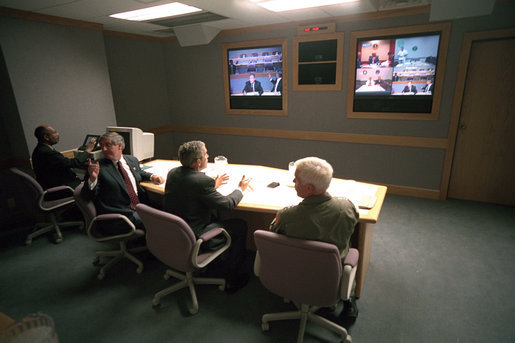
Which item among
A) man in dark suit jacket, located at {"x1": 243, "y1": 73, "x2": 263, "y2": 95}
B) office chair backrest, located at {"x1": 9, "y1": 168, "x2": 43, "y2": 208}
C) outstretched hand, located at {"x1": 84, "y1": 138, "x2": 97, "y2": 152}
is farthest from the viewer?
man in dark suit jacket, located at {"x1": 243, "y1": 73, "x2": 263, "y2": 95}

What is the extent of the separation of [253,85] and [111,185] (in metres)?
3.14

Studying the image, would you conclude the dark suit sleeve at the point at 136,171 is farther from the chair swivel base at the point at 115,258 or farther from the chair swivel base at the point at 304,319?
the chair swivel base at the point at 304,319

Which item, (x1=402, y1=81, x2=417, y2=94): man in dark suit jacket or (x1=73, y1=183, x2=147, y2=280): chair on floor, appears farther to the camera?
(x1=402, y1=81, x2=417, y2=94): man in dark suit jacket

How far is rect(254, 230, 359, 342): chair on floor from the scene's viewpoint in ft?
4.98

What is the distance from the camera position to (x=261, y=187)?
260cm

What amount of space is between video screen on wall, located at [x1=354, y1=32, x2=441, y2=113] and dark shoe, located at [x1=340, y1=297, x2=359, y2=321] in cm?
286

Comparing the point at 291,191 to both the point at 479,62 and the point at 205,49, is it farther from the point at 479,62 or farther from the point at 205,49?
the point at 205,49

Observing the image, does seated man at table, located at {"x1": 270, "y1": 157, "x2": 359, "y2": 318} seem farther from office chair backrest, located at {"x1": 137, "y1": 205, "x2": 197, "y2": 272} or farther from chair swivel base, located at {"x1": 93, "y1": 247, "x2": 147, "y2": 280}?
chair swivel base, located at {"x1": 93, "y1": 247, "x2": 147, "y2": 280}

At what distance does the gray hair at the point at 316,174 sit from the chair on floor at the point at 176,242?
80 centimetres

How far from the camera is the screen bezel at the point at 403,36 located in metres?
3.59

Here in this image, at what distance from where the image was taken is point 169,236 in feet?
6.46

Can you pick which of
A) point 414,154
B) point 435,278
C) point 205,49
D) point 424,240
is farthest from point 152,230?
point 205,49

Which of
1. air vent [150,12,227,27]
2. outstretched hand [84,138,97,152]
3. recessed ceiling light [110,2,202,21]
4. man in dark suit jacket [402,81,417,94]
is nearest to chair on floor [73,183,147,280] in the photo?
outstretched hand [84,138,97,152]

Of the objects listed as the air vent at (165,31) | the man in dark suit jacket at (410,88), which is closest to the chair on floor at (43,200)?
the air vent at (165,31)
